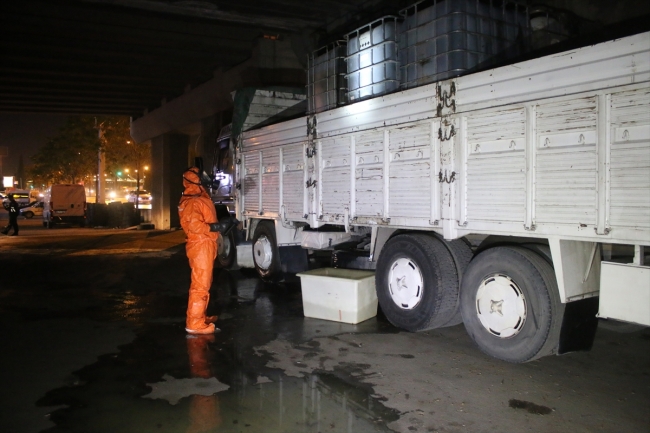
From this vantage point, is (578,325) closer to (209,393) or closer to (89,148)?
(209,393)

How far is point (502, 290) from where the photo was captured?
17.5 feet

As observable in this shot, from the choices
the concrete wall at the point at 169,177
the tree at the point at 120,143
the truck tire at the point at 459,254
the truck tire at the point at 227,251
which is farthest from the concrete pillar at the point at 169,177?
the truck tire at the point at 459,254

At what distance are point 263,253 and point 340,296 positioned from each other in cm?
330

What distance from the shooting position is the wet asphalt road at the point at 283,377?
4137 millimetres

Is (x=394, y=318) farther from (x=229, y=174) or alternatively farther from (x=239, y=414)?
(x=229, y=174)

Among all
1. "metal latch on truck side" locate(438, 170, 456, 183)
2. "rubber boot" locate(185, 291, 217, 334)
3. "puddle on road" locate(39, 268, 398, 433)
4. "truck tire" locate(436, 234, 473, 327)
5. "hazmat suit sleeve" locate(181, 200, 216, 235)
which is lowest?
"puddle on road" locate(39, 268, 398, 433)

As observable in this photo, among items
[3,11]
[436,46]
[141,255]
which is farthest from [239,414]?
[3,11]

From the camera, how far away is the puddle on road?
4090mm

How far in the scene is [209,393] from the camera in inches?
184

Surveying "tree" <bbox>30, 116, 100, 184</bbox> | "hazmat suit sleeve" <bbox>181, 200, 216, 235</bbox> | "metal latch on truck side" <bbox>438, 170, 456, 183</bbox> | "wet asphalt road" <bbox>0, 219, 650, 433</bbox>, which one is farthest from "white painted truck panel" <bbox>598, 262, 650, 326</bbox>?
"tree" <bbox>30, 116, 100, 184</bbox>

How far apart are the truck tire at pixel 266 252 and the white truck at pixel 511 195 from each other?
239 cm

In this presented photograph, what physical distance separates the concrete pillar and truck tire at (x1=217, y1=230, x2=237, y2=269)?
13.1 meters

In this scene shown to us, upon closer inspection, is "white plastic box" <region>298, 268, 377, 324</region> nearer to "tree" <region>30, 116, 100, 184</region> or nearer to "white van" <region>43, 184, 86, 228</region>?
"white van" <region>43, 184, 86, 228</region>

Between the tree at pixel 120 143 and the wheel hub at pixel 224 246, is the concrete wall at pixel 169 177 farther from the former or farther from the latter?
the wheel hub at pixel 224 246
